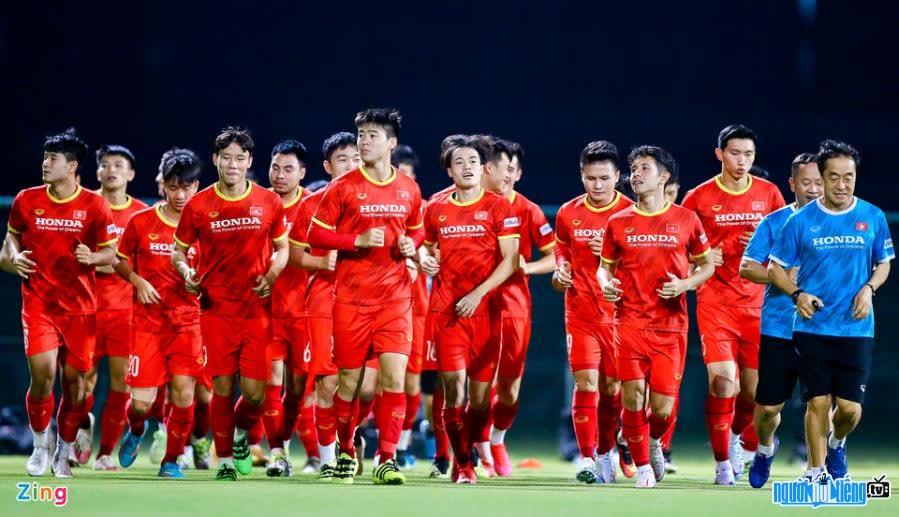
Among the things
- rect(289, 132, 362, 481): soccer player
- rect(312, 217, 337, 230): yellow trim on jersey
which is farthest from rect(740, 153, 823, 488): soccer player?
rect(289, 132, 362, 481): soccer player

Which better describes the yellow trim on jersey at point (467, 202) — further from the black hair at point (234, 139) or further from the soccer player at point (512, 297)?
the black hair at point (234, 139)

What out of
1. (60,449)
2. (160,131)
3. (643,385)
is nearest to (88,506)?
(60,449)

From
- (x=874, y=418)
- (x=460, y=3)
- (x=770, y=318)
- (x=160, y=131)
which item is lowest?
(x=874, y=418)

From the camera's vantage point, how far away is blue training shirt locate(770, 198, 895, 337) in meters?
7.52

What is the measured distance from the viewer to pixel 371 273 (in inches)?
331

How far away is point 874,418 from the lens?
12.8 m

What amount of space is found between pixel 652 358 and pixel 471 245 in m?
1.33

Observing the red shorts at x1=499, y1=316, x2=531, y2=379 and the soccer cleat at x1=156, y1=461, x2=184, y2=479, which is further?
the red shorts at x1=499, y1=316, x2=531, y2=379

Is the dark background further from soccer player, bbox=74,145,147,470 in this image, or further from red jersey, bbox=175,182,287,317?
red jersey, bbox=175,182,287,317

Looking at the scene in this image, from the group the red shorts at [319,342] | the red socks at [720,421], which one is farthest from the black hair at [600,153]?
the red shorts at [319,342]

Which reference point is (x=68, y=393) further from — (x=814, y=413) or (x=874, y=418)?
(x=874, y=418)

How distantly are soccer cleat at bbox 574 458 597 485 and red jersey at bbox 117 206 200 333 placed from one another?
2572 millimetres

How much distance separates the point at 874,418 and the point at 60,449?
282 inches

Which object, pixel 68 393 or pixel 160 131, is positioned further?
pixel 160 131
